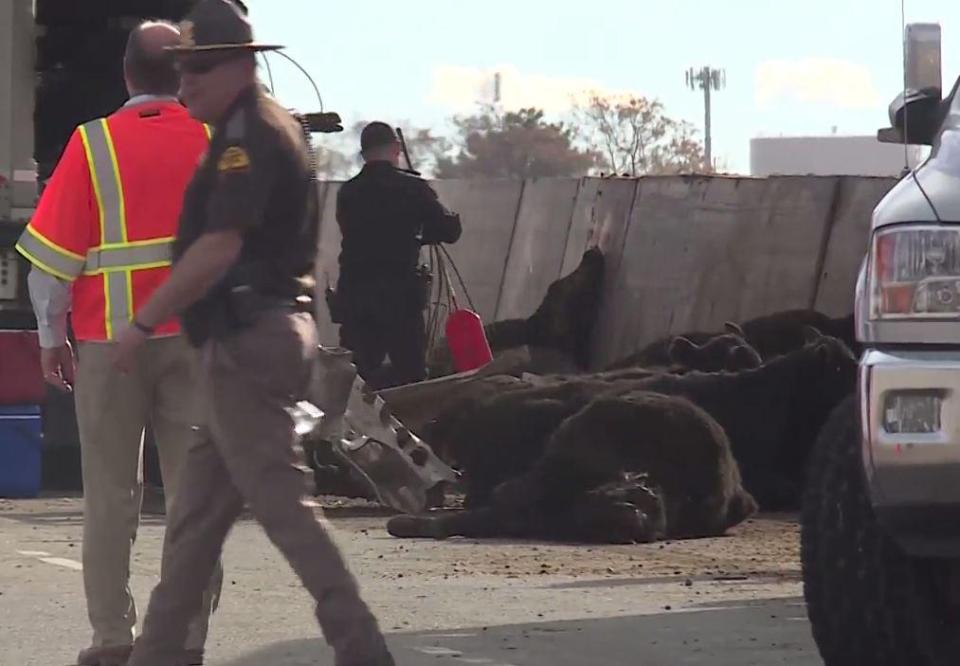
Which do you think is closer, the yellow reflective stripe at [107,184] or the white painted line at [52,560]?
the yellow reflective stripe at [107,184]

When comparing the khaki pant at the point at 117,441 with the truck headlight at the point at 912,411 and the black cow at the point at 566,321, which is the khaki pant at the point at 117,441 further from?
the black cow at the point at 566,321

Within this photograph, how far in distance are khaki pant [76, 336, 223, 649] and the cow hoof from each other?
392 cm

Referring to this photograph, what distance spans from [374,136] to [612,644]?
6883mm

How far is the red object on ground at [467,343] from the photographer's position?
14.2 metres

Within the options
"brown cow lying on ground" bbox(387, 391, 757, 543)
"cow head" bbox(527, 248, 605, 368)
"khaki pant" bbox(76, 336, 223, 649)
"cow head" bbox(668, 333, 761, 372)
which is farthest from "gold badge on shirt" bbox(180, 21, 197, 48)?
"cow head" bbox(527, 248, 605, 368)

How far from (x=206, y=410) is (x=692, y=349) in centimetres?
747

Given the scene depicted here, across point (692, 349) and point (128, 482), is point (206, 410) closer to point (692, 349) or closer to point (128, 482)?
point (128, 482)

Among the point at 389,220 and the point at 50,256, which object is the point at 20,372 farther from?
the point at 50,256

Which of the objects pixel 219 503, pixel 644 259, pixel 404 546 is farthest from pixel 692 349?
pixel 219 503

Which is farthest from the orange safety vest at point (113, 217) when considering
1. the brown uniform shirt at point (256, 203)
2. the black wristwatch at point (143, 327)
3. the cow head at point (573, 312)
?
the cow head at point (573, 312)

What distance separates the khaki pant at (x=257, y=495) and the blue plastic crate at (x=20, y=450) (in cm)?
680

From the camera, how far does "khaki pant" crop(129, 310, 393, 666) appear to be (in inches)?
234

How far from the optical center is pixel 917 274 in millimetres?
5484

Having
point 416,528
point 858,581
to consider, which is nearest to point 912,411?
point 858,581
